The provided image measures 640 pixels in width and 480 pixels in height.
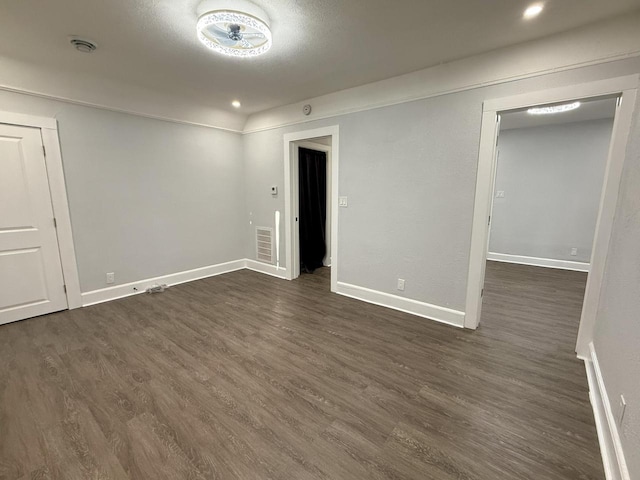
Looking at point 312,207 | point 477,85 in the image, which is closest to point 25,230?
point 312,207

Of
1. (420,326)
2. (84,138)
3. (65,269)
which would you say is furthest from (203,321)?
(84,138)

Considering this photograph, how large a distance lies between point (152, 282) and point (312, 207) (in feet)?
9.08

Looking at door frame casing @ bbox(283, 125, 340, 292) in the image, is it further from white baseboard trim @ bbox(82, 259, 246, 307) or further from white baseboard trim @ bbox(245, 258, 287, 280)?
white baseboard trim @ bbox(82, 259, 246, 307)

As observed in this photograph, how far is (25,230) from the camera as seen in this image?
9.82 feet

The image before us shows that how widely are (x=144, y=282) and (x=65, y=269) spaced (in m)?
0.86

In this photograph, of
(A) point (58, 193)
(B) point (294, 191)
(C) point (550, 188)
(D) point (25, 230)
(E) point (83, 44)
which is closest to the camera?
(E) point (83, 44)

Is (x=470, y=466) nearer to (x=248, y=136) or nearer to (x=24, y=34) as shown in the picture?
(x=24, y=34)

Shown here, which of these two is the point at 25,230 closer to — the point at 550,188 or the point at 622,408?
the point at 622,408

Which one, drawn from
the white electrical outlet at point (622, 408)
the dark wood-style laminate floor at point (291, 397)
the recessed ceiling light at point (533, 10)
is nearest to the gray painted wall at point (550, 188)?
the dark wood-style laminate floor at point (291, 397)

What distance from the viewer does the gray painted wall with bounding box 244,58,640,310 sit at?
2.74m

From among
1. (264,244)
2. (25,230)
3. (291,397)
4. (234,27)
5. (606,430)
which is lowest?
(291,397)

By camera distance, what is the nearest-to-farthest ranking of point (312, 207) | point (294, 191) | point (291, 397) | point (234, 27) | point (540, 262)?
1. point (291, 397)
2. point (234, 27)
3. point (294, 191)
4. point (312, 207)
5. point (540, 262)

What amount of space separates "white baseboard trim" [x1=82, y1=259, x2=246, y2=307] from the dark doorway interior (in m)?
1.22

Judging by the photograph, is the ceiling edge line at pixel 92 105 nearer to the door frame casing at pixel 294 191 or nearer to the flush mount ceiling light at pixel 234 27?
the door frame casing at pixel 294 191
